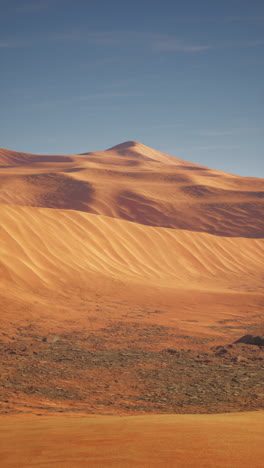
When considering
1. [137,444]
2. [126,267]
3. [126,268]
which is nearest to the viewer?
[137,444]

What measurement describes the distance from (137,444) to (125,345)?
277 inches

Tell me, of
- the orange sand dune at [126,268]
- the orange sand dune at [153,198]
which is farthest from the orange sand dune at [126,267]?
the orange sand dune at [153,198]

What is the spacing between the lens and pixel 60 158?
349 feet

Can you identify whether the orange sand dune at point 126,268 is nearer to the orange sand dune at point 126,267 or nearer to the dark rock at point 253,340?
the orange sand dune at point 126,267

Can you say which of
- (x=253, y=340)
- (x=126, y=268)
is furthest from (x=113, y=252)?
(x=253, y=340)

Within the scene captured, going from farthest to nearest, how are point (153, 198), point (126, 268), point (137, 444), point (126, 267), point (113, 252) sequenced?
point (153, 198) → point (113, 252) → point (126, 267) → point (126, 268) → point (137, 444)

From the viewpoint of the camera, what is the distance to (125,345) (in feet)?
33.5

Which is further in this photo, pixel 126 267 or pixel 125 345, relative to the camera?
pixel 126 267

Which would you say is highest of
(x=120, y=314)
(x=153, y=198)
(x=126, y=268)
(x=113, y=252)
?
(x=153, y=198)

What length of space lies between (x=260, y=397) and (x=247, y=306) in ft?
30.5

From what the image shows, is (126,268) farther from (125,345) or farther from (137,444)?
(137,444)

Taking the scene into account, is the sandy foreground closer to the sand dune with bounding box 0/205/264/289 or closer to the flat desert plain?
the flat desert plain

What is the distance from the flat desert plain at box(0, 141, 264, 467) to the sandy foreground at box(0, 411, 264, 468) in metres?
0.01

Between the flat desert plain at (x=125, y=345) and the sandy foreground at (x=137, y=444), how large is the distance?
0.04 feet
